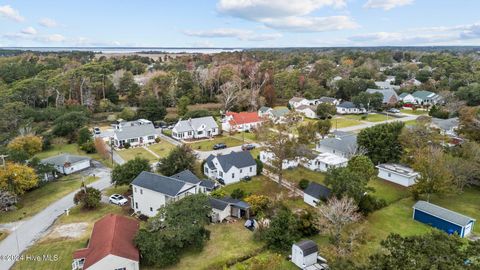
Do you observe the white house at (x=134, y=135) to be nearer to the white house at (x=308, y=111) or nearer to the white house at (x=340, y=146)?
the white house at (x=340, y=146)

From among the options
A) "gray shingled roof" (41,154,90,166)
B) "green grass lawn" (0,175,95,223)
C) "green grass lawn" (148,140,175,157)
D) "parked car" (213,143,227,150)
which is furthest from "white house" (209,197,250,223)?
"gray shingled roof" (41,154,90,166)

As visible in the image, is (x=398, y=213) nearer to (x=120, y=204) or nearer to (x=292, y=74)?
(x=120, y=204)

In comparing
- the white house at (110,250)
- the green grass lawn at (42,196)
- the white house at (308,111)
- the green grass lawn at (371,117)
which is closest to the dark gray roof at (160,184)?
the white house at (110,250)

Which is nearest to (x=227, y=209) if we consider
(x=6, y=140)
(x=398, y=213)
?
(x=398, y=213)

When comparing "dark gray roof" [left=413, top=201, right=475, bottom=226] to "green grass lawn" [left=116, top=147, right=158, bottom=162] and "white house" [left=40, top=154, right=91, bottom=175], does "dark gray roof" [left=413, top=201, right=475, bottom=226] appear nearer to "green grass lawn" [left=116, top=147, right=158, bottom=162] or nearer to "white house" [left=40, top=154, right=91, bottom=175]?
"green grass lawn" [left=116, top=147, right=158, bottom=162]

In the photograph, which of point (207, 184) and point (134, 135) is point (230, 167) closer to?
point (207, 184)

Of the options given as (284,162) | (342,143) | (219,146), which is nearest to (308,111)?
(342,143)
